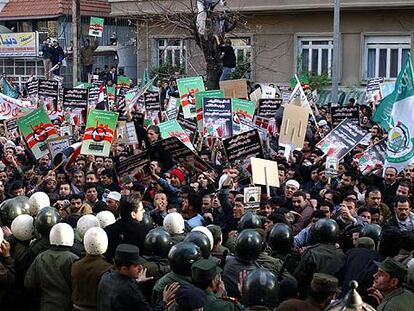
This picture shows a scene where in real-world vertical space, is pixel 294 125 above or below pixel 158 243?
above

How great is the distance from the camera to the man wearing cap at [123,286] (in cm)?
694

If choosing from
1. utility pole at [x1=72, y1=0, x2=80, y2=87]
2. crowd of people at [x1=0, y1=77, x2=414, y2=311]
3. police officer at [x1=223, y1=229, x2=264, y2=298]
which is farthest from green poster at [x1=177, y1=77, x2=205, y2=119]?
utility pole at [x1=72, y1=0, x2=80, y2=87]

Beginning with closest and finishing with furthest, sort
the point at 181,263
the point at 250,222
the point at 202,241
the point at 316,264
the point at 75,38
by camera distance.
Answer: the point at 181,263 < the point at 202,241 < the point at 316,264 < the point at 250,222 < the point at 75,38

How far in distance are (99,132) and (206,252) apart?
286 inches

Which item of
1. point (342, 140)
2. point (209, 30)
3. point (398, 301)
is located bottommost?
point (398, 301)

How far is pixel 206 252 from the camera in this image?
747 cm

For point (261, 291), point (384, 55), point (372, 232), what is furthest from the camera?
point (384, 55)

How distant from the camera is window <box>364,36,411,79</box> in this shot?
30.4 meters

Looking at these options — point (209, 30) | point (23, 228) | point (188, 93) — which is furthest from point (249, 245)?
point (209, 30)

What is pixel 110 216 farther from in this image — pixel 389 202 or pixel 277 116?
pixel 277 116

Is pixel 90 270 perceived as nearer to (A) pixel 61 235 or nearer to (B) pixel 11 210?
(A) pixel 61 235

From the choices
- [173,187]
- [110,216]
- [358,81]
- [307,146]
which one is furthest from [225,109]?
[358,81]

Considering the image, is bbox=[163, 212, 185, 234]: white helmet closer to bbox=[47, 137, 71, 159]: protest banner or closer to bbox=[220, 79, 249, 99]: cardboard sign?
bbox=[47, 137, 71, 159]: protest banner

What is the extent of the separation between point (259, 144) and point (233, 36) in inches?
826
